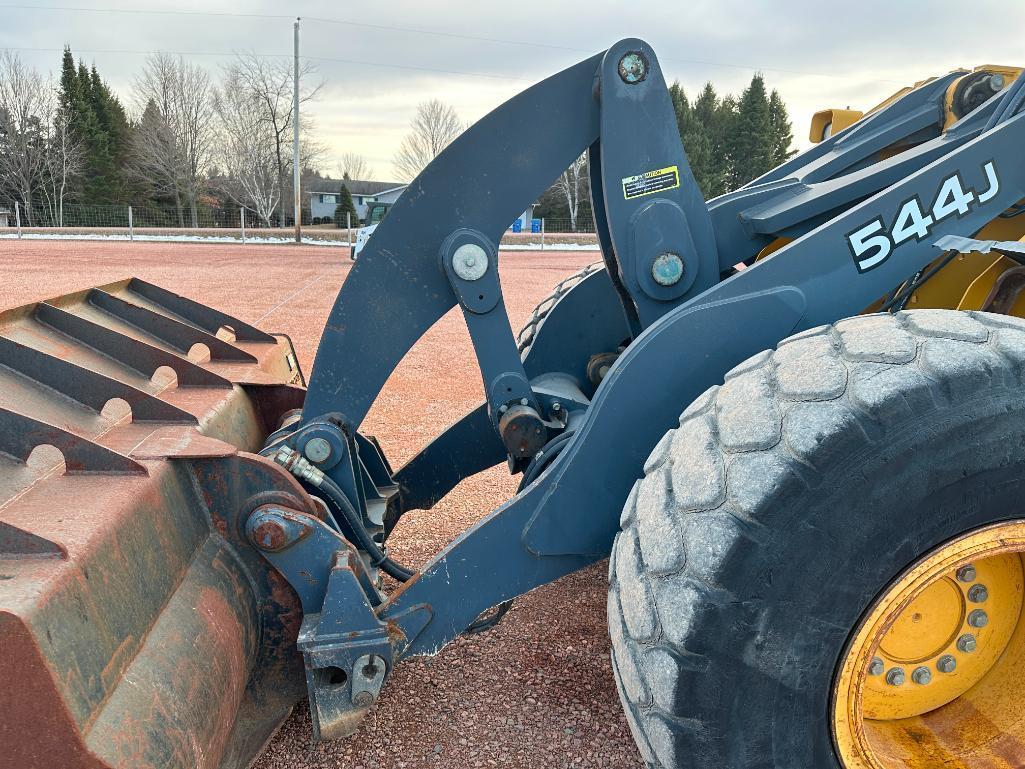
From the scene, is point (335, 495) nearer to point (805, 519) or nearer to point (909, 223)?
point (805, 519)

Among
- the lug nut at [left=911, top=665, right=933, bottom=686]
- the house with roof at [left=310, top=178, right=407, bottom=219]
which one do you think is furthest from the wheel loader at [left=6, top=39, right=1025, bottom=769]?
the house with roof at [left=310, top=178, right=407, bottom=219]

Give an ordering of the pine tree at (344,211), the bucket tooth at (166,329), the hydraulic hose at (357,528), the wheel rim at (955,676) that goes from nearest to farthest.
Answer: the wheel rim at (955,676) < the hydraulic hose at (357,528) < the bucket tooth at (166,329) < the pine tree at (344,211)

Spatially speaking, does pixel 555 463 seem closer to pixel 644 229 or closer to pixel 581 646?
pixel 644 229

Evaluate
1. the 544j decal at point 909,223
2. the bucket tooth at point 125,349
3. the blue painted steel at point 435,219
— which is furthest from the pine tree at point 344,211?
the 544j decal at point 909,223

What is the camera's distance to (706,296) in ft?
7.27

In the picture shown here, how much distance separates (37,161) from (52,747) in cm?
5497

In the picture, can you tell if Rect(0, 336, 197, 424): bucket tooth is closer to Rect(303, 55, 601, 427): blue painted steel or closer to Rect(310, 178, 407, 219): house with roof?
Rect(303, 55, 601, 427): blue painted steel

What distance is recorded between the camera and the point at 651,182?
254 centimetres

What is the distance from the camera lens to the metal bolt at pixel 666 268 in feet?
8.43

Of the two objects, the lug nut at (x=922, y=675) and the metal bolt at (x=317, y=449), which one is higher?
the metal bolt at (x=317, y=449)

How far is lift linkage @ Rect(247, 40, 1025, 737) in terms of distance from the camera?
7.20ft

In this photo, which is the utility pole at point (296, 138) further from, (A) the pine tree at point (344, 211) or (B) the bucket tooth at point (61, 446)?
(B) the bucket tooth at point (61, 446)

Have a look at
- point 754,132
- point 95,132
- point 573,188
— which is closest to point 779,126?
point 754,132

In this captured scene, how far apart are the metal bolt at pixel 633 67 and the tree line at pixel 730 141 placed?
47.0m
